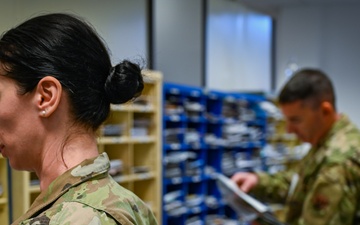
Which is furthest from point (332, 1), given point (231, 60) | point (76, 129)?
point (76, 129)

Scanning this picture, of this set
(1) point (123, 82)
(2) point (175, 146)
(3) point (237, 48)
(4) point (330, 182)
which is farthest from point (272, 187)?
(3) point (237, 48)

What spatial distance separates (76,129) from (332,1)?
5389mm

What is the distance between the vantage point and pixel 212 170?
4.06 meters

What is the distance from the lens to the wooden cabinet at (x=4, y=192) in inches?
84.3

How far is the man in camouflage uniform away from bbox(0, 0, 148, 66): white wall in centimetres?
88

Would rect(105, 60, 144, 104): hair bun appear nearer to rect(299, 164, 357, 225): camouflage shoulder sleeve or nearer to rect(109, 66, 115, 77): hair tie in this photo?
rect(109, 66, 115, 77): hair tie

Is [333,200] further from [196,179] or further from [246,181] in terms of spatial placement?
[196,179]

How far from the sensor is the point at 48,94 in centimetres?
87

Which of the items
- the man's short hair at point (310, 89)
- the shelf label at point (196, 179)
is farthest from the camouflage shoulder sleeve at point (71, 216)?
the shelf label at point (196, 179)

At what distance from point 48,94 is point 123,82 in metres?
0.17

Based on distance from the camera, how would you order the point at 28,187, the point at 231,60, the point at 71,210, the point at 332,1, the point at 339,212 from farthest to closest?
the point at 332,1
the point at 231,60
the point at 28,187
the point at 339,212
the point at 71,210

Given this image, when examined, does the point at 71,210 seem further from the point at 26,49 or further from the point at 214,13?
the point at 214,13

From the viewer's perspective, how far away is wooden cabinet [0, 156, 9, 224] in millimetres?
2141

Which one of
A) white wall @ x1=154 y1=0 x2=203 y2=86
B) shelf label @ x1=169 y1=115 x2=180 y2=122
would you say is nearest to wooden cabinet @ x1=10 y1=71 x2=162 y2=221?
shelf label @ x1=169 y1=115 x2=180 y2=122
